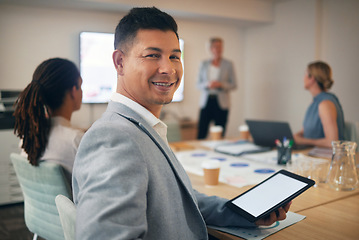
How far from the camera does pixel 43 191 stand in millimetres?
1575

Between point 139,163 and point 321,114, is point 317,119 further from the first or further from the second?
point 139,163

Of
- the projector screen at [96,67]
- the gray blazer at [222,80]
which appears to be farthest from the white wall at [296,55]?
the projector screen at [96,67]

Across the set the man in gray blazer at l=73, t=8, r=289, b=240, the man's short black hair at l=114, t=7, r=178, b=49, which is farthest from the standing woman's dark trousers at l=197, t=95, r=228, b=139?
the man's short black hair at l=114, t=7, r=178, b=49

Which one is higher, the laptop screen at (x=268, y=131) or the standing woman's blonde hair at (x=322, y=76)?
the standing woman's blonde hair at (x=322, y=76)

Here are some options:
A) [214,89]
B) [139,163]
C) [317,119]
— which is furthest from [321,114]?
[214,89]

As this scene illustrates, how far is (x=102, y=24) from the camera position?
4895 millimetres

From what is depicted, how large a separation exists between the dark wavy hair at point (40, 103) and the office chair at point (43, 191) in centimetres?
8

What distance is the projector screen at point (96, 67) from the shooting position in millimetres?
4719

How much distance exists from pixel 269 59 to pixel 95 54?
9.44 ft

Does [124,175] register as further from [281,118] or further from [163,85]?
[281,118]

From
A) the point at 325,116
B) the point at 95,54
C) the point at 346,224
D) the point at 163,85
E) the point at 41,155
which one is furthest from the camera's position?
the point at 95,54

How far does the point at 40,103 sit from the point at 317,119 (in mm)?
2057

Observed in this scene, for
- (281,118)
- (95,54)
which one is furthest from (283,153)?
(281,118)

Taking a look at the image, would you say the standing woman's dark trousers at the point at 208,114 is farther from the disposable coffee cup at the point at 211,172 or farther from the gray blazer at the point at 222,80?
the disposable coffee cup at the point at 211,172
